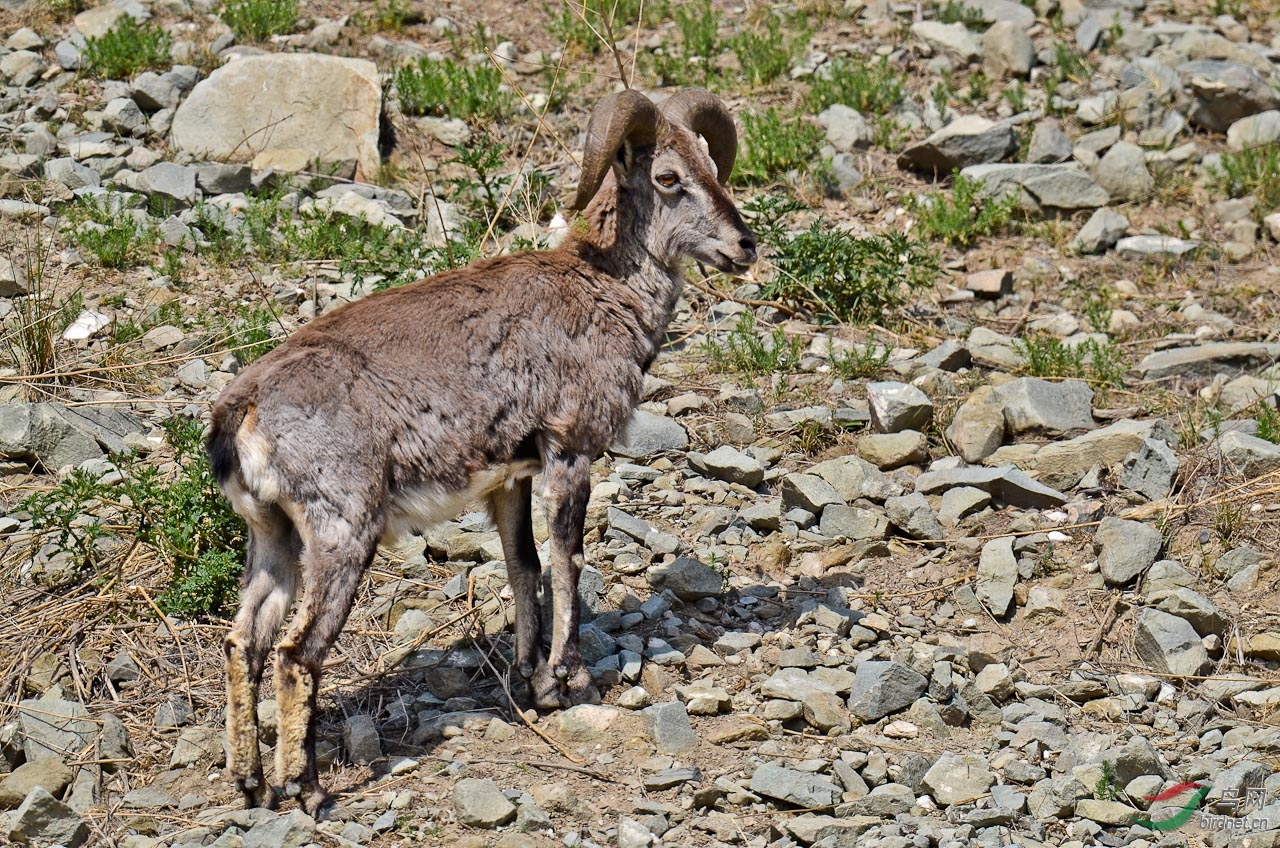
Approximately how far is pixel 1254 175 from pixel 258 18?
31.7 feet

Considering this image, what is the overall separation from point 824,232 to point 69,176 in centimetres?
627

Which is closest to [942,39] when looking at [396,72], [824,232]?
[824,232]

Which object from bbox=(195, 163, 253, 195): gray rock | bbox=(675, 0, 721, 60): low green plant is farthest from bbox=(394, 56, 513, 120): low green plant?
bbox=(675, 0, 721, 60): low green plant

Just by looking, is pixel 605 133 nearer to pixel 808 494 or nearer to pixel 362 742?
pixel 808 494

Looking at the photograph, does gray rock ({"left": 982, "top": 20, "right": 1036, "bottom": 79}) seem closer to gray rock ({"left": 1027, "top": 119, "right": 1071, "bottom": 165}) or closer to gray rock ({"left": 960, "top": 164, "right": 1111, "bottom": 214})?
gray rock ({"left": 1027, "top": 119, "right": 1071, "bottom": 165})

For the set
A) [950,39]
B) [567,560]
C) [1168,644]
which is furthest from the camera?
[950,39]

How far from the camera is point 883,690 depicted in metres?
6.89

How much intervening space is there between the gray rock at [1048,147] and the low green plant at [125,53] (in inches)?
326

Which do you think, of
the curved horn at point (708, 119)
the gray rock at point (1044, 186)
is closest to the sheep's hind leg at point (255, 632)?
the curved horn at point (708, 119)

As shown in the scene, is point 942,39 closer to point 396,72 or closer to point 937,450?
point 396,72

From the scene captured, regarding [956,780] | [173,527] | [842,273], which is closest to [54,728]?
[173,527]

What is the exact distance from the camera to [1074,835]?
5.98 metres

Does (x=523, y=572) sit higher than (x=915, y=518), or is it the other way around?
(x=523, y=572)

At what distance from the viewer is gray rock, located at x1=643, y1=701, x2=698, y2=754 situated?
21.8 ft
